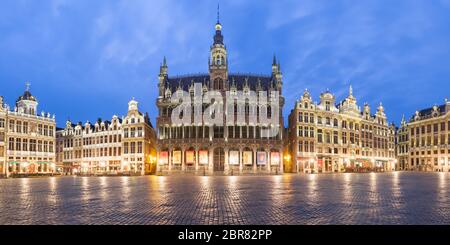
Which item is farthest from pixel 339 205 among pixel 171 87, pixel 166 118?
pixel 171 87

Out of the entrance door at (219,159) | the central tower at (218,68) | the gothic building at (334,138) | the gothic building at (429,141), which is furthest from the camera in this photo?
the gothic building at (429,141)

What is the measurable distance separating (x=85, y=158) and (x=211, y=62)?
134 feet

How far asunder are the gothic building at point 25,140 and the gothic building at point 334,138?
53914 mm

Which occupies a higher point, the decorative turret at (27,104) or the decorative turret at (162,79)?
the decorative turret at (162,79)

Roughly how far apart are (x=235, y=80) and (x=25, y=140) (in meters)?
47.7

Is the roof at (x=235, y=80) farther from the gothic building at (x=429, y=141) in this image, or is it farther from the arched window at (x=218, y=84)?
the gothic building at (x=429, y=141)

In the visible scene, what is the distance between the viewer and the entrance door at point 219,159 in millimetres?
76250

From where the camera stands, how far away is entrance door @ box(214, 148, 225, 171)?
250 ft

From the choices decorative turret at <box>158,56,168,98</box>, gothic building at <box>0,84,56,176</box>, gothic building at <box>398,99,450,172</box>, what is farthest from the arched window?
gothic building at <box>398,99,450,172</box>

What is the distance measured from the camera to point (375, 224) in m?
11.8

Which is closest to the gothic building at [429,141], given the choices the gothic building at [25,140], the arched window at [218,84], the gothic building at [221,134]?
the gothic building at [221,134]

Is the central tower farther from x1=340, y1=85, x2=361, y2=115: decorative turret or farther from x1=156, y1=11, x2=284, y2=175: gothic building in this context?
x1=340, y1=85, x2=361, y2=115: decorative turret

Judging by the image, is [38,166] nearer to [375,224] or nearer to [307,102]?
[307,102]

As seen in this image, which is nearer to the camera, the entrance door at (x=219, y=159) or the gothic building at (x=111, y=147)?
the entrance door at (x=219, y=159)
